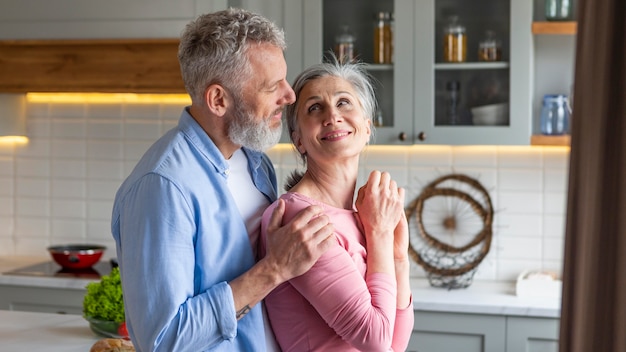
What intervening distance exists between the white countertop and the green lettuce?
9 centimetres

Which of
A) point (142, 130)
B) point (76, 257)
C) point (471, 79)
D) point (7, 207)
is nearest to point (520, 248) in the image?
point (471, 79)

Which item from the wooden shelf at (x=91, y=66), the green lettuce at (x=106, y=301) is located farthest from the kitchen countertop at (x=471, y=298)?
the green lettuce at (x=106, y=301)

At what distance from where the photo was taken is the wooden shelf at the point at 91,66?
12.9ft

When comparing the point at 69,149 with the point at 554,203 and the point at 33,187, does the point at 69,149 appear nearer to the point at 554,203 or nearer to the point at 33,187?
the point at 33,187

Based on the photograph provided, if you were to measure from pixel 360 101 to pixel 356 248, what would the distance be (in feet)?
1.07

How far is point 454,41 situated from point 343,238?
2.25 metres

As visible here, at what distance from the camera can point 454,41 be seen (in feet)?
12.8

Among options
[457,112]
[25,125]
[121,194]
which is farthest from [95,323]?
[25,125]

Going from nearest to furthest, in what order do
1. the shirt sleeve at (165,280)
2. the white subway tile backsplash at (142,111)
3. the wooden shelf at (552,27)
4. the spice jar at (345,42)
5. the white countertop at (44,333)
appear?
the shirt sleeve at (165,280) → the white countertop at (44,333) → the wooden shelf at (552,27) → the spice jar at (345,42) → the white subway tile backsplash at (142,111)

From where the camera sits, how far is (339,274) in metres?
1.72

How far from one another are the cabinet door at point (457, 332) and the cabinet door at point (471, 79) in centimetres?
77

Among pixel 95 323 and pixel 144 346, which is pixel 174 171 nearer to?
pixel 144 346

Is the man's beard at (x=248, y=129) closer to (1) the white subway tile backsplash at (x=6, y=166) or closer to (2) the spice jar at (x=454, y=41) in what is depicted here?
(2) the spice jar at (x=454, y=41)

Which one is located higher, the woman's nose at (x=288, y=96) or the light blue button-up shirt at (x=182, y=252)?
the woman's nose at (x=288, y=96)
